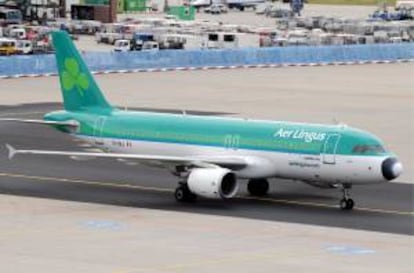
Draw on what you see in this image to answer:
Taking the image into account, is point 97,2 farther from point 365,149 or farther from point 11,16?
point 365,149

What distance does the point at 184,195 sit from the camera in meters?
44.5

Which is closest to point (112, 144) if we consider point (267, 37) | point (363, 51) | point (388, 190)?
point (388, 190)

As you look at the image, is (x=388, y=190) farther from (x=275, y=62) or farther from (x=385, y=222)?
(x=275, y=62)

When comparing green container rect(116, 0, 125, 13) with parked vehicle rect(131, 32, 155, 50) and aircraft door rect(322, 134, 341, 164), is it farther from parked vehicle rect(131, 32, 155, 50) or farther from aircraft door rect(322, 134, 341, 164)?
aircraft door rect(322, 134, 341, 164)

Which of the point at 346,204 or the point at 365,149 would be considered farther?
the point at 346,204

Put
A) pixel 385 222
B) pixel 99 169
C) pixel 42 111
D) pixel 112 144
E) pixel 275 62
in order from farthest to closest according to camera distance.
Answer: pixel 275 62 < pixel 42 111 < pixel 99 169 < pixel 112 144 < pixel 385 222

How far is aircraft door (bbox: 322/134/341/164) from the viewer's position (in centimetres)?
4303

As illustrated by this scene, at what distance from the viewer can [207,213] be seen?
42656 millimetres

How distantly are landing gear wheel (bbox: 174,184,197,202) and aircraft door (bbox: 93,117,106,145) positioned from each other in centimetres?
478

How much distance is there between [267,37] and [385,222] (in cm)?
9566

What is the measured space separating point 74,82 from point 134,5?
136 metres

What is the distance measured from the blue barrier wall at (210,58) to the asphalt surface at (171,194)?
1491 inches

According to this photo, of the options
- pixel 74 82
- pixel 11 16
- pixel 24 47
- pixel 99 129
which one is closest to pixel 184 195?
pixel 99 129

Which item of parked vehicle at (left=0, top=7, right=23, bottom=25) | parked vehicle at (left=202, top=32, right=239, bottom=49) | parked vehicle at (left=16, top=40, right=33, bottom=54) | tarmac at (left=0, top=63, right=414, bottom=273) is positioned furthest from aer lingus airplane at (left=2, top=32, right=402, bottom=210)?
parked vehicle at (left=0, top=7, right=23, bottom=25)
